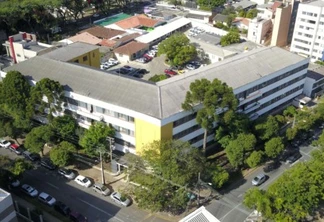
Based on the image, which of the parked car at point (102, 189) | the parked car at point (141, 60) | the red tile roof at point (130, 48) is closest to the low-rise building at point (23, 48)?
the red tile roof at point (130, 48)

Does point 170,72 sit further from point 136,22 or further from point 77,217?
point 77,217

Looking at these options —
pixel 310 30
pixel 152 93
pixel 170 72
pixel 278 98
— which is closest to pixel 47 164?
pixel 152 93

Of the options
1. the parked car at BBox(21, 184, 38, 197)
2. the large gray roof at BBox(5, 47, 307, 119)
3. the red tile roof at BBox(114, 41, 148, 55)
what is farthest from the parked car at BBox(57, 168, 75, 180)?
the red tile roof at BBox(114, 41, 148, 55)

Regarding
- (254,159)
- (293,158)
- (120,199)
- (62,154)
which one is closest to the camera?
(120,199)

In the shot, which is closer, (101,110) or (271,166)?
(101,110)

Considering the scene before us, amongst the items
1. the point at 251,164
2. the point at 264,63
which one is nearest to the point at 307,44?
the point at 264,63

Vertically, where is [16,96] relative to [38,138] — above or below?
above
